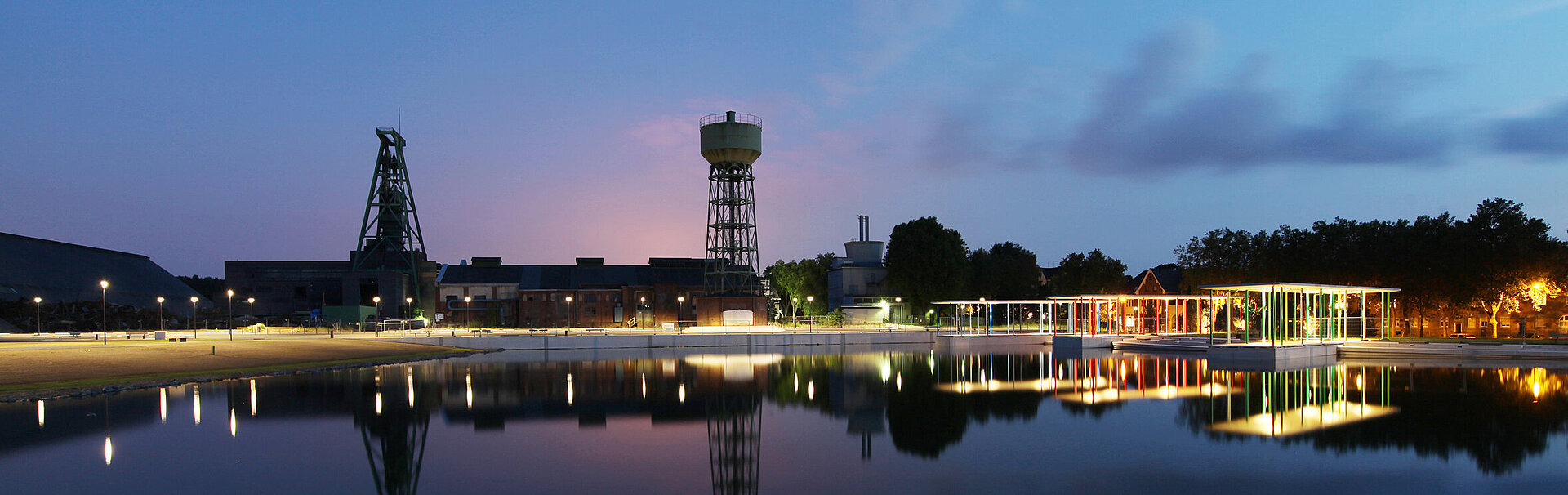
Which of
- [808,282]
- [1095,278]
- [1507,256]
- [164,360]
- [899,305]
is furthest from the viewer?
[808,282]

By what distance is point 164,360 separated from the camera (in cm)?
3291

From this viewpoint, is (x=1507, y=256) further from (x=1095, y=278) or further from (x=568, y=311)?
(x=568, y=311)

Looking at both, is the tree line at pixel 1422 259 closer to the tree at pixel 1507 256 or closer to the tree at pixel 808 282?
the tree at pixel 1507 256

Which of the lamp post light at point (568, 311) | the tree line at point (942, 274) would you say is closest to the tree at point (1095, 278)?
the tree line at point (942, 274)

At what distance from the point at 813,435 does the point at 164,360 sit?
27.4 meters

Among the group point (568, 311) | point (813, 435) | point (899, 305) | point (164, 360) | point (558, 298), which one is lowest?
point (899, 305)

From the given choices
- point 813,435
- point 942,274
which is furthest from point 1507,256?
point 813,435

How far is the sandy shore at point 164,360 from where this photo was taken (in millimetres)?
26234

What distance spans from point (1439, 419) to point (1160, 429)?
609 cm

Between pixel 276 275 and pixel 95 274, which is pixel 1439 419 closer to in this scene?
pixel 276 275

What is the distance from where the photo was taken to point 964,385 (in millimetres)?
27406

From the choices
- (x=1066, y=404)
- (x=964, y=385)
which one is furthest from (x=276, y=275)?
(x=1066, y=404)

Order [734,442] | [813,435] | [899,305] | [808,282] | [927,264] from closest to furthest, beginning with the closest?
[734,442] < [813,435] < [927,264] < [899,305] < [808,282]

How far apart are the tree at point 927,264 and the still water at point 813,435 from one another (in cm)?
3754
